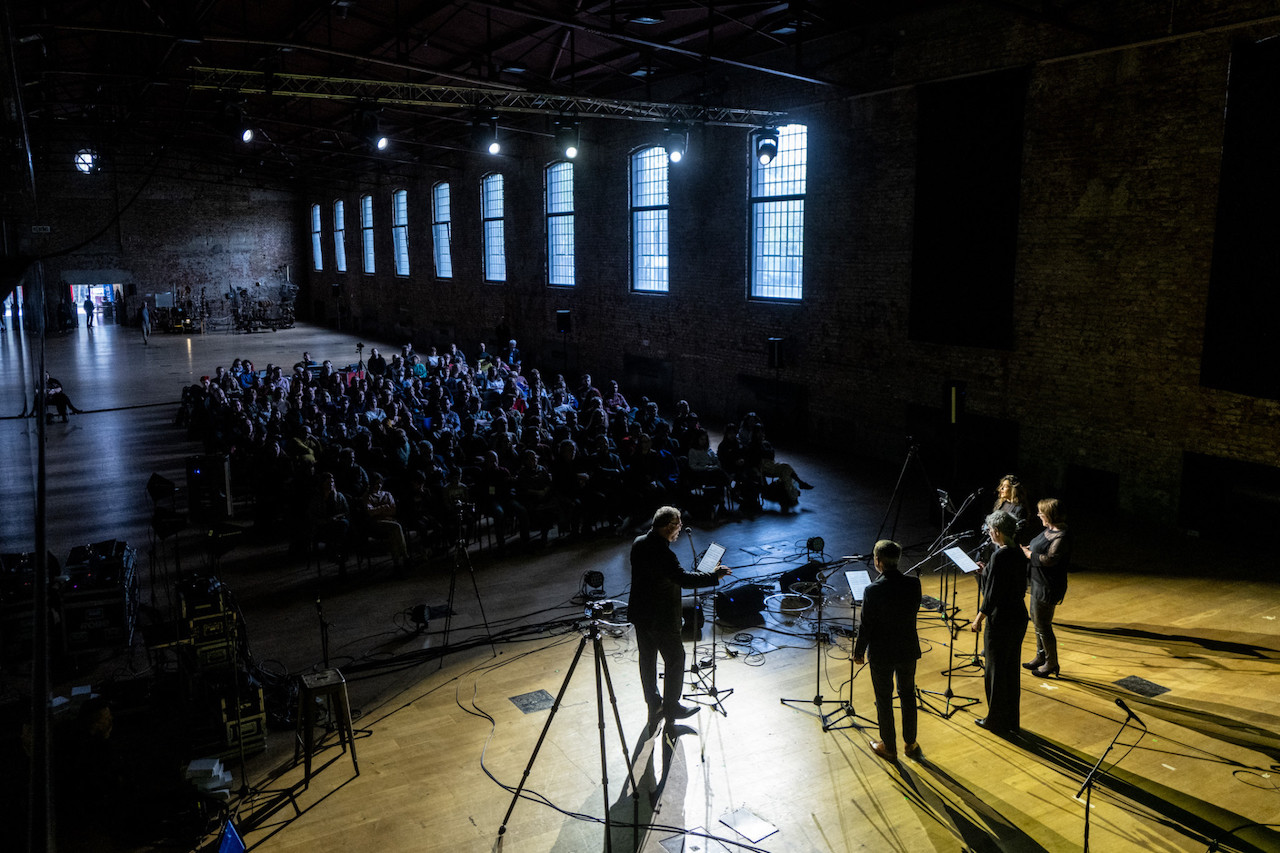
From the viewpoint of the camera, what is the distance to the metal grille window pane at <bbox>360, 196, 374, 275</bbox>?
1380 inches

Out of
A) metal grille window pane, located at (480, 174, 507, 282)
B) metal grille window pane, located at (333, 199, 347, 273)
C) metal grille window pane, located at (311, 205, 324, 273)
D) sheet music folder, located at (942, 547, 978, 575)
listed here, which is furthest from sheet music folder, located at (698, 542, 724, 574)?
metal grille window pane, located at (311, 205, 324, 273)


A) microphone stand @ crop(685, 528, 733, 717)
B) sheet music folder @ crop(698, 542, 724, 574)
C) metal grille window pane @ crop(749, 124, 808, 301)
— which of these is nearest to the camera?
sheet music folder @ crop(698, 542, 724, 574)

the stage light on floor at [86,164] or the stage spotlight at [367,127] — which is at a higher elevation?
the stage light on floor at [86,164]

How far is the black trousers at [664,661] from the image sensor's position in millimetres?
5551

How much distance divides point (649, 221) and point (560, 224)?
409cm

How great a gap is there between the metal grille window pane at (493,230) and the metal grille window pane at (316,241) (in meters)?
16.9

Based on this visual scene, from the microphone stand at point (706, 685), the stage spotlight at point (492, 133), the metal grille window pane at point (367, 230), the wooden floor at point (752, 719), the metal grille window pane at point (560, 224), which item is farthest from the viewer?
the metal grille window pane at point (367, 230)

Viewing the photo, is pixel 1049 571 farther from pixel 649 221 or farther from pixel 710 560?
pixel 649 221

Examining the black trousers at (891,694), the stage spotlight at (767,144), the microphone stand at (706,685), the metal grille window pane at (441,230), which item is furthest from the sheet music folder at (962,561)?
the metal grille window pane at (441,230)

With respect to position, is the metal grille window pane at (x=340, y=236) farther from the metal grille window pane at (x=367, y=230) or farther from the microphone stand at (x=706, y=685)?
the microphone stand at (x=706, y=685)

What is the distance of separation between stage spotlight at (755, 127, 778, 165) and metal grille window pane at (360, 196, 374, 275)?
2408cm

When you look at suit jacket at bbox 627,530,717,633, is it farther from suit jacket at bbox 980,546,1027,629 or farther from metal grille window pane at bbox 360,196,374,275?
metal grille window pane at bbox 360,196,374,275

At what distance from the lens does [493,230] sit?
26094mm

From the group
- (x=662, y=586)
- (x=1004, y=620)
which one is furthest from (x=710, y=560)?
(x=1004, y=620)
